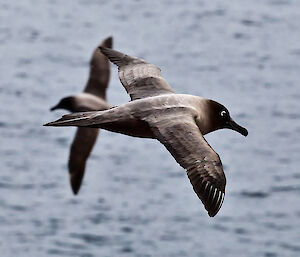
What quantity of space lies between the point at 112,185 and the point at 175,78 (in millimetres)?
7271

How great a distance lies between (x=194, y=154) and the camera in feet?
38.0

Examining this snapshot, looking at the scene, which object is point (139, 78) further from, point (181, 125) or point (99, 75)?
point (99, 75)

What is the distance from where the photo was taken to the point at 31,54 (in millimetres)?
49688

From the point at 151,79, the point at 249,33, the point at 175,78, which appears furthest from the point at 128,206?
the point at 151,79

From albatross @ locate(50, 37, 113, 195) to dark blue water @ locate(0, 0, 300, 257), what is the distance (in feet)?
34.0

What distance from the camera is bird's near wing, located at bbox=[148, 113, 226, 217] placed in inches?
441

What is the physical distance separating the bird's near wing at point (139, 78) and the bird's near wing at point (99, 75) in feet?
29.7

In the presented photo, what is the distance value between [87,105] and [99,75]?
104 centimetres

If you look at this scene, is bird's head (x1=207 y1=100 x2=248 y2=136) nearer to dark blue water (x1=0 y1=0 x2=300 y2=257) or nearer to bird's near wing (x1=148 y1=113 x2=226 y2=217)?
bird's near wing (x1=148 y1=113 x2=226 y2=217)

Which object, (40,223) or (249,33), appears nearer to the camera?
(40,223)

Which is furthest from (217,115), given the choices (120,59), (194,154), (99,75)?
(99,75)

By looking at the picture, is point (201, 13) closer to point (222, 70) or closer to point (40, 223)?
point (222, 70)

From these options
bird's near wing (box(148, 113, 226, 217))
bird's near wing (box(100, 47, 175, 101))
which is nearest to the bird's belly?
bird's near wing (box(148, 113, 226, 217))

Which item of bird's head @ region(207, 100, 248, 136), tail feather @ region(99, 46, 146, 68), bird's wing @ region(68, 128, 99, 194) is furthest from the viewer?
bird's wing @ region(68, 128, 99, 194)
